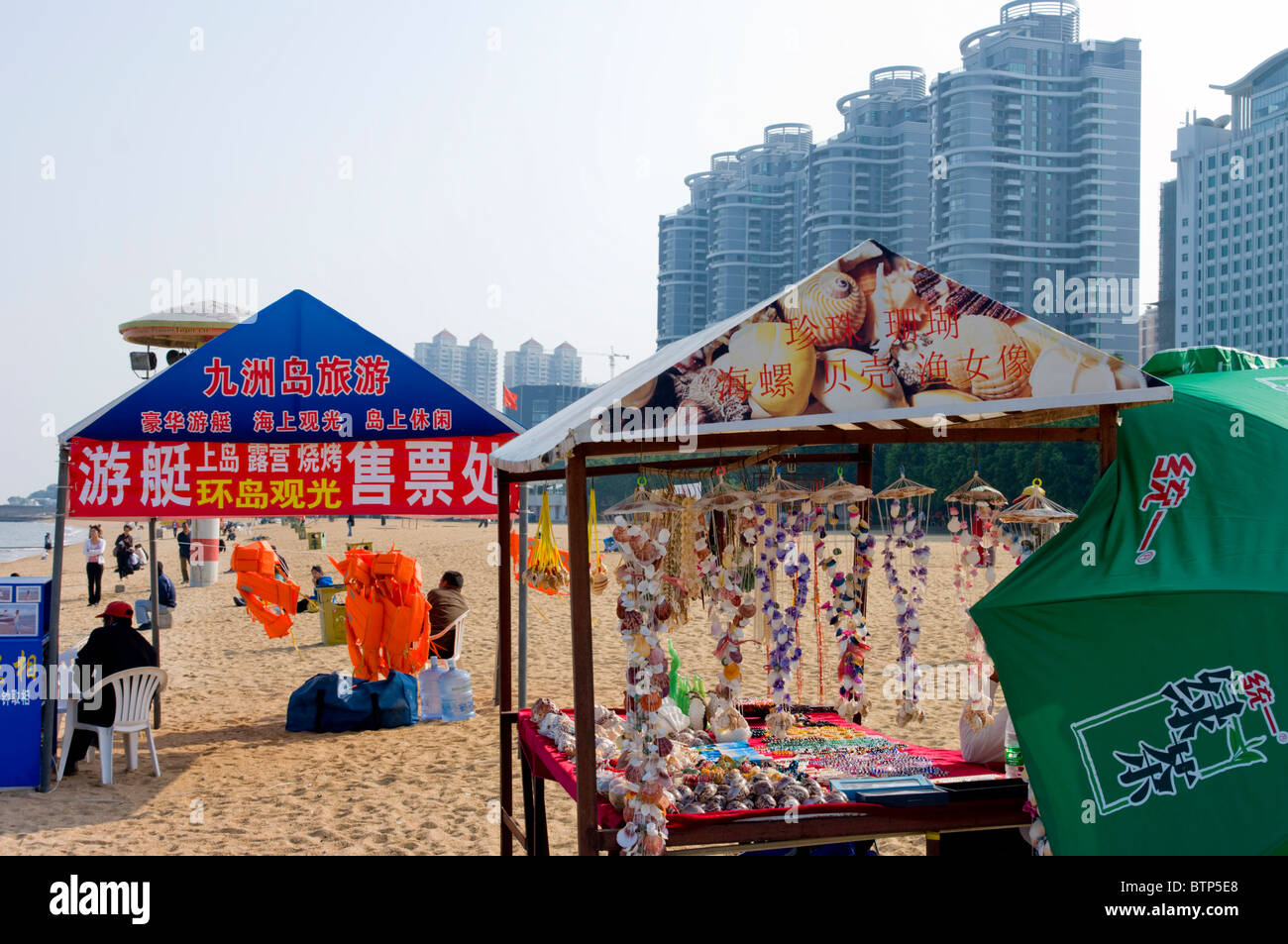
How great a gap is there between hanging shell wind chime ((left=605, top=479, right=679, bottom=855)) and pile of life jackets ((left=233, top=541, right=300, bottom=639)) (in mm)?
6661

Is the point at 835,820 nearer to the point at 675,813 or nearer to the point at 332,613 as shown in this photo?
the point at 675,813

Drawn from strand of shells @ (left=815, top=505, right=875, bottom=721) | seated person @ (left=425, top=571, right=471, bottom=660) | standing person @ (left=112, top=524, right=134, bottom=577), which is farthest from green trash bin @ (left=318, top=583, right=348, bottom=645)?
standing person @ (left=112, top=524, right=134, bottom=577)

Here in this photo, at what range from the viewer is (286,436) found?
7.25 metres

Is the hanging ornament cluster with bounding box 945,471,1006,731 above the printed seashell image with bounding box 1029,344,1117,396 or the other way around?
the other way around

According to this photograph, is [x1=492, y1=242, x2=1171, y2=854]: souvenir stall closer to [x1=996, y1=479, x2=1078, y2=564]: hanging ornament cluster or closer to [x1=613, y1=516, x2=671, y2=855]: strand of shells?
[x1=613, y1=516, x2=671, y2=855]: strand of shells

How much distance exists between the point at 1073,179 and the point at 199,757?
2719 inches

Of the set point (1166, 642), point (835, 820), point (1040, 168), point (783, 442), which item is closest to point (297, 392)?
point (783, 442)

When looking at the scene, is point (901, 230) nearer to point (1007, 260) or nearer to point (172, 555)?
point (1007, 260)

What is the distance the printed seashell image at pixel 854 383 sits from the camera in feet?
11.8

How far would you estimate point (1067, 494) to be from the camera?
34.8 meters

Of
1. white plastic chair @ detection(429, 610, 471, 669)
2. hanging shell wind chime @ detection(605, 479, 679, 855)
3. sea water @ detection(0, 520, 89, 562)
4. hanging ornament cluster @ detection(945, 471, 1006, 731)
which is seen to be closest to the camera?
hanging shell wind chime @ detection(605, 479, 679, 855)

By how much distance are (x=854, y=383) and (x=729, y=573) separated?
6.08ft

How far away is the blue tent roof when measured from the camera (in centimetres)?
714
